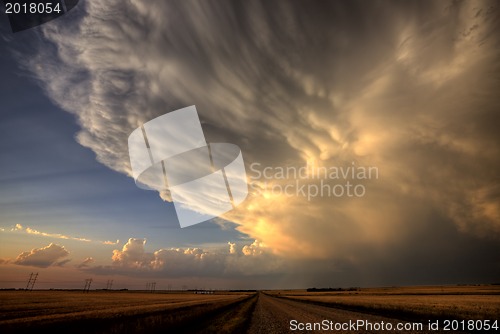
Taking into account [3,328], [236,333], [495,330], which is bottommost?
[3,328]

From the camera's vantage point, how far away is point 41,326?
19.6 meters

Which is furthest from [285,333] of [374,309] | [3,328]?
[374,309]

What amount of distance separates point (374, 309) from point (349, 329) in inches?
796

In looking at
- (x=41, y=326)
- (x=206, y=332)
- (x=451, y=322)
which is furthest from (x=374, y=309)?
(x=41, y=326)

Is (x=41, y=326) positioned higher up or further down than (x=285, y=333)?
further down

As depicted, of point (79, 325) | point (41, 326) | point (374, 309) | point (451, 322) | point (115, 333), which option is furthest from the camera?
point (374, 309)

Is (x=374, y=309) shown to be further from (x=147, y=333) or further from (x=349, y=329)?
(x=147, y=333)

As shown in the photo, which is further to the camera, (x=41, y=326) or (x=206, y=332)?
(x=41, y=326)

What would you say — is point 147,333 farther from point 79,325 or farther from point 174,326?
point 79,325

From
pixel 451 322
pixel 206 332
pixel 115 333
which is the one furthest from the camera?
pixel 451 322

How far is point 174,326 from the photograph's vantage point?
20672 mm

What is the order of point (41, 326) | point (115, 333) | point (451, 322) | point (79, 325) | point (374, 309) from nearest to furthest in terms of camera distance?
point (115, 333) < point (41, 326) < point (79, 325) < point (451, 322) < point (374, 309)

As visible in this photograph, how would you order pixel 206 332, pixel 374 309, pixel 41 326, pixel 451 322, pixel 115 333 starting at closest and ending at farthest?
pixel 115 333 → pixel 206 332 → pixel 41 326 → pixel 451 322 → pixel 374 309

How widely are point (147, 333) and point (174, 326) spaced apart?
3.90 m
